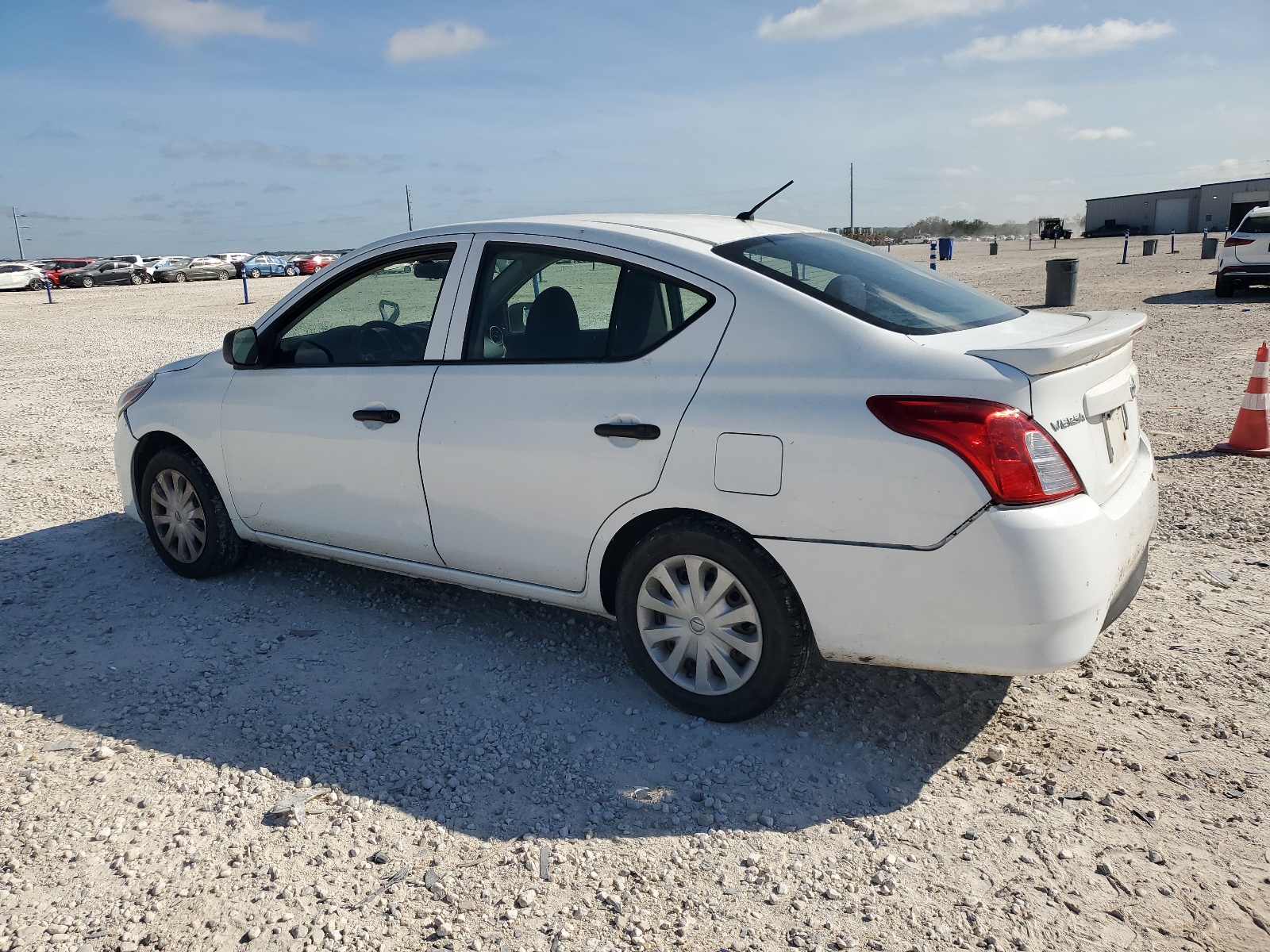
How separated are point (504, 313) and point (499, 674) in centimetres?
144

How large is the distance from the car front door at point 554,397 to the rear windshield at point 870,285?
0.93 ft

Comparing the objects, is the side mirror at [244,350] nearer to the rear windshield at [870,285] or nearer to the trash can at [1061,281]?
the rear windshield at [870,285]

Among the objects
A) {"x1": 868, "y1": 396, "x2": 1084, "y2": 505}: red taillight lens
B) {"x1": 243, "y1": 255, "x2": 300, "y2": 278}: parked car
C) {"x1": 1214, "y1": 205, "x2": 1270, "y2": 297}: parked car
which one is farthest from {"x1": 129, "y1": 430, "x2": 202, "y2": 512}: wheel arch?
{"x1": 243, "y1": 255, "x2": 300, "y2": 278}: parked car

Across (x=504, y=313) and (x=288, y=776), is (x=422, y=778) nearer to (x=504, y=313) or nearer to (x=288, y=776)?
(x=288, y=776)

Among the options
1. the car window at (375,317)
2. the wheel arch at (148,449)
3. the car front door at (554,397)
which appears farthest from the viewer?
the wheel arch at (148,449)

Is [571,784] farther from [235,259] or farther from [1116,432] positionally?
[235,259]

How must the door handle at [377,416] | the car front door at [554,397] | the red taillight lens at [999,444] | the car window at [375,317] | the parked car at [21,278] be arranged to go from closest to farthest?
the red taillight lens at [999,444] → the car front door at [554,397] → the door handle at [377,416] → the car window at [375,317] → the parked car at [21,278]

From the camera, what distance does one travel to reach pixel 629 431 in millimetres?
3305

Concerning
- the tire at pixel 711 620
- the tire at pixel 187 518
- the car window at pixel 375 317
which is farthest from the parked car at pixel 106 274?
the tire at pixel 711 620

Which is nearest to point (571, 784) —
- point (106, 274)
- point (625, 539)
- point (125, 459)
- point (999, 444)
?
point (625, 539)

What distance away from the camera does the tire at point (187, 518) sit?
4.85 m

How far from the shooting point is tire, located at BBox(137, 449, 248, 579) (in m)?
4.85

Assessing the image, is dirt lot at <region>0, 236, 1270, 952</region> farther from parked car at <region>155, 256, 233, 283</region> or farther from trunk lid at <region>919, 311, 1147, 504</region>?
parked car at <region>155, 256, 233, 283</region>

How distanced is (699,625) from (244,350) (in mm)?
2611
